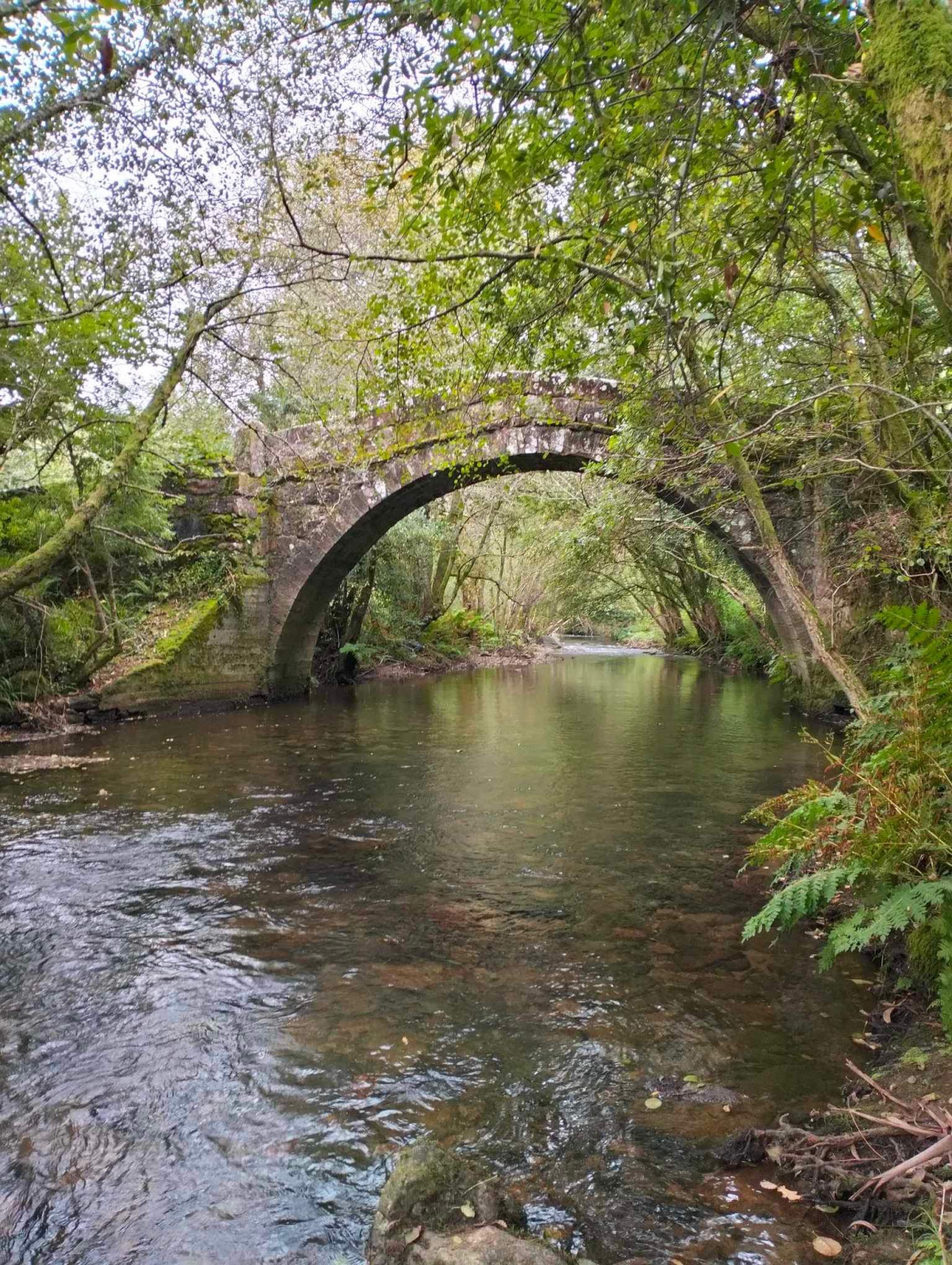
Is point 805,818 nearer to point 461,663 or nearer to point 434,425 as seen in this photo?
point 434,425

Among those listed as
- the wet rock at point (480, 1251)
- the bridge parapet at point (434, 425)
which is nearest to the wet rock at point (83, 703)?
the bridge parapet at point (434, 425)

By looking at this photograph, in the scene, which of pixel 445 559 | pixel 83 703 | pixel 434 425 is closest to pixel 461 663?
pixel 445 559

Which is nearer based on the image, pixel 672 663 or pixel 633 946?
pixel 633 946

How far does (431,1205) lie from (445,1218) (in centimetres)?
5

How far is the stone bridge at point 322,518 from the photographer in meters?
10.1

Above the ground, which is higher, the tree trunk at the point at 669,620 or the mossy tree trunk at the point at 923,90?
the mossy tree trunk at the point at 923,90

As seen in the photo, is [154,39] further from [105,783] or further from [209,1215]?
[209,1215]

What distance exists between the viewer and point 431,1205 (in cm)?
190

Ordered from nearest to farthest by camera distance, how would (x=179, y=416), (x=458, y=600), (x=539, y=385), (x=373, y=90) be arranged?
(x=373, y=90), (x=539, y=385), (x=179, y=416), (x=458, y=600)

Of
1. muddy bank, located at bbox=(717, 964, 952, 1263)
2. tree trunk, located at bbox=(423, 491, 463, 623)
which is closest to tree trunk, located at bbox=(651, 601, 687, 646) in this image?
tree trunk, located at bbox=(423, 491, 463, 623)

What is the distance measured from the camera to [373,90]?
Result: 305 centimetres

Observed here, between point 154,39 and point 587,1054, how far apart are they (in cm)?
815

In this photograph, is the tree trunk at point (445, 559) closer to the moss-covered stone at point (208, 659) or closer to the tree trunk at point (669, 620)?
the moss-covered stone at point (208, 659)

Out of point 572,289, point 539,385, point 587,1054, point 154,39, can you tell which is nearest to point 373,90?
point 572,289
